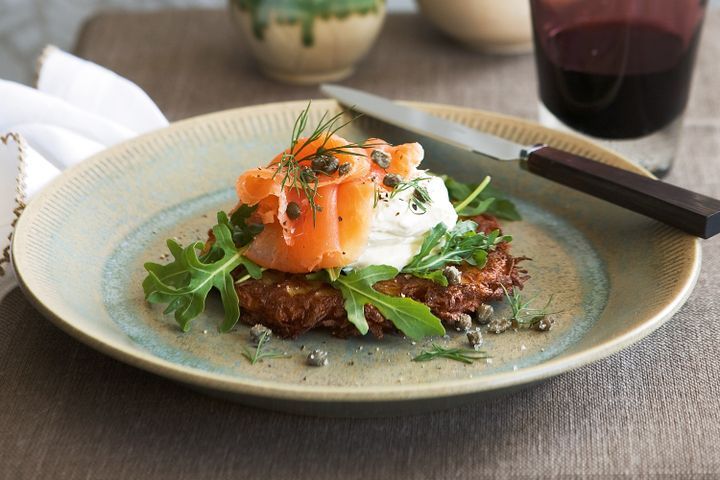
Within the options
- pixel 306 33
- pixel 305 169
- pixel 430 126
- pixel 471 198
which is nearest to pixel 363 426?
pixel 305 169

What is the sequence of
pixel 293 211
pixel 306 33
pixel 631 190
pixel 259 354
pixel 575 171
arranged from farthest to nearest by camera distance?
pixel 306 33 → pixel 575 171 → pixel 631 190 → pixel 293 211 → pixel 259 354

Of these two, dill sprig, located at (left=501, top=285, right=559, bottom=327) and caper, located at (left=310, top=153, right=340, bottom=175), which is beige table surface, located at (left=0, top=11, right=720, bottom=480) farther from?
caper, located at (left=310, top=153, right=340, bottom=175)

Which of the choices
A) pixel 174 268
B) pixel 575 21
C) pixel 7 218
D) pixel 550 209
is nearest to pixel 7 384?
pixel 174 268

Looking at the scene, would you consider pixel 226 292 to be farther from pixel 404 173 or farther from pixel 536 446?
pixel 536 446

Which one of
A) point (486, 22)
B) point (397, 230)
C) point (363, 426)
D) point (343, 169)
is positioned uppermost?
point (343, 169)

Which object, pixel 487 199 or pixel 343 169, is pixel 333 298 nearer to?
pixel 343 169

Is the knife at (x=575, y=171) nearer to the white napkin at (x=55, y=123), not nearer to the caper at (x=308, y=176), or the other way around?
the caper at (x=308, y=176)

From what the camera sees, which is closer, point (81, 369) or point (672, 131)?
point (81, 369)
